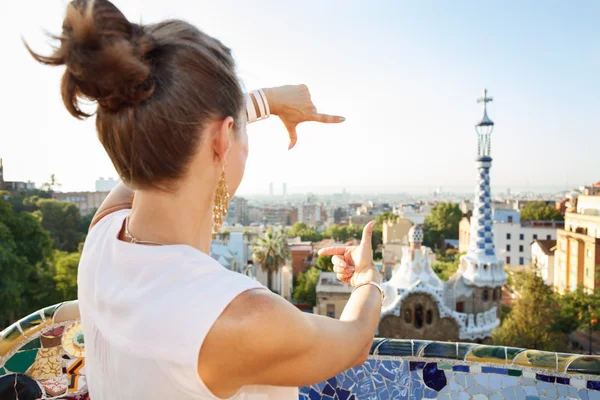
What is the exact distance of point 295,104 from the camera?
0.97 metres

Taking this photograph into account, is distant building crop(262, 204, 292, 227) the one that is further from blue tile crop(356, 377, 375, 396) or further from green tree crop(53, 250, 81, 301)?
blue tile crop(356, 377, 375, 396)

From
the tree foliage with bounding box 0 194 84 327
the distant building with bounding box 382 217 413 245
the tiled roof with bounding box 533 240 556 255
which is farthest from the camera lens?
the distant building with bounding box 382 217 413 245

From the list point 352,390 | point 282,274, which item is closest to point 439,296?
point 282,274

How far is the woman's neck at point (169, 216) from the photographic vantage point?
0.67 m

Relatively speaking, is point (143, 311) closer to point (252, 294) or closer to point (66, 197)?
point (252, 294)

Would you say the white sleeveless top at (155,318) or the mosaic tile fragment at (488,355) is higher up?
the white sleeveless top at (155,318)

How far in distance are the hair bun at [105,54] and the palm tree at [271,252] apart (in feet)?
41.0

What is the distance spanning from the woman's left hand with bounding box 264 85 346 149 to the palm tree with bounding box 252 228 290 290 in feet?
39.8

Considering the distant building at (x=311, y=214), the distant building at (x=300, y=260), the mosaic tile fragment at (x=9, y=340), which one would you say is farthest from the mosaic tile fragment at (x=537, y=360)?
the distant building at (x=311, y=214)

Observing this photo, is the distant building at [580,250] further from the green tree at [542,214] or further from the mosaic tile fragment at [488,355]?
the mosaic tile fragment at [488,355]

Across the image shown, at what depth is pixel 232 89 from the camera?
2.16 feet

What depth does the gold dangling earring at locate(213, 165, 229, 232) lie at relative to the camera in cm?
72

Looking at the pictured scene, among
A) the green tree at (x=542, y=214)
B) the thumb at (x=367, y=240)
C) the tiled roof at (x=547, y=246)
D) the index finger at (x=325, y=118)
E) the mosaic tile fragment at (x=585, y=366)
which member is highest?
the index finger at (x=325, y=118)

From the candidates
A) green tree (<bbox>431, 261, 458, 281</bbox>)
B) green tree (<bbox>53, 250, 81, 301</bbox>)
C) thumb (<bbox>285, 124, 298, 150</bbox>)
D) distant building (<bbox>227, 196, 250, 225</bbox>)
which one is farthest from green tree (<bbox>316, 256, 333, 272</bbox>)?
distant building (<bbox>227, 196, 250, 225</bbox>)
